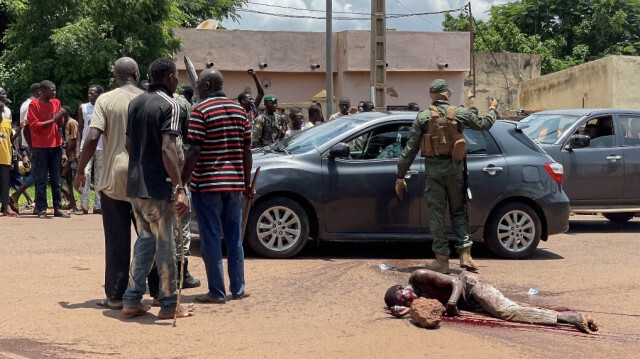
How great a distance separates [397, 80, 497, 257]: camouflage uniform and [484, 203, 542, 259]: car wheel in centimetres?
106

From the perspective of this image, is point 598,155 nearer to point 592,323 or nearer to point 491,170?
point 491,170

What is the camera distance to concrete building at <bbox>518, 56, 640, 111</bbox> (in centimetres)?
2778

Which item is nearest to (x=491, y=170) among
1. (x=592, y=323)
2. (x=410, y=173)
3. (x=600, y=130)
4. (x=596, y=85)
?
(x=410, y=173)

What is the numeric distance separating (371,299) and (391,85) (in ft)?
87.1

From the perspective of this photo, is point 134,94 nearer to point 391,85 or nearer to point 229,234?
point 229,234

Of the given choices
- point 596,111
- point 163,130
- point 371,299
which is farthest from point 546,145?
point 163,130

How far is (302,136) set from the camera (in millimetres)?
10641

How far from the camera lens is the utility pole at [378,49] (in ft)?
68.7

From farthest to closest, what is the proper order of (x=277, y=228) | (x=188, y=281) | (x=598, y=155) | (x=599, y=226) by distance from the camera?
(x=599, y=226) → (x=598, y=155) → (x=277, y=228) → (x=188, y=281)

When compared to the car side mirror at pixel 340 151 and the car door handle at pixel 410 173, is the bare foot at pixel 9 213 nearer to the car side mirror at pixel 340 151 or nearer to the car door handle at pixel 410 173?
the car side mirror at pixel 340 151

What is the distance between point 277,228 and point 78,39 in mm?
13989

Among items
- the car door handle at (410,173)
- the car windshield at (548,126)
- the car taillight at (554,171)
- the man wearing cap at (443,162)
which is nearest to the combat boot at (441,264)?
the man wearing cap at (443,162)

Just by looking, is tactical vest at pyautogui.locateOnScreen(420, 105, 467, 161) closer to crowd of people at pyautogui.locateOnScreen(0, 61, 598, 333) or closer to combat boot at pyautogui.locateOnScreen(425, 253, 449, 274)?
combat boot at pyautogui.locateOnScreen(425, 253, 449, 274)

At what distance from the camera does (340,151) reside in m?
9.86
